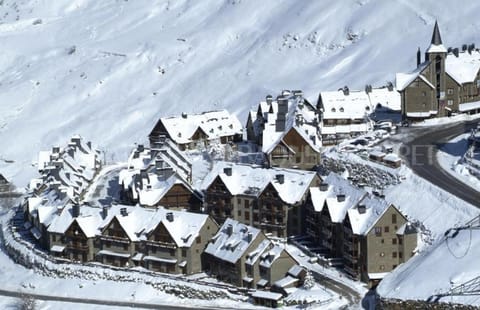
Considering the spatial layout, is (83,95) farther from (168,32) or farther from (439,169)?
(439,169)

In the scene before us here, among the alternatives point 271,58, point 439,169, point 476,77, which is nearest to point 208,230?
point 439,169

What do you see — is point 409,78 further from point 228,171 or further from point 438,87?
point 228,171

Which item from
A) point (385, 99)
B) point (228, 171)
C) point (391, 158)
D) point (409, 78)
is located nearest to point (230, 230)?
point (228, 171)

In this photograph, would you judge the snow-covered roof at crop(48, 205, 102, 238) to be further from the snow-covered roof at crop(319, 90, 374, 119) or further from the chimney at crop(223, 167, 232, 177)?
the snow-covered roof at crop(319, 90, 374, 119)

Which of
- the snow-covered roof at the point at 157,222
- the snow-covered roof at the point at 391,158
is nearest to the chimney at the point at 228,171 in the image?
the snow-covered roof at the point at 157,222

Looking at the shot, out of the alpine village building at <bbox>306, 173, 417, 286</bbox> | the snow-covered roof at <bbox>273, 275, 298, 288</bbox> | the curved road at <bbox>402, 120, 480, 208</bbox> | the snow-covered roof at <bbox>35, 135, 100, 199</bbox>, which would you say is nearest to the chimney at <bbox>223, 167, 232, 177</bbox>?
the alpine village building at <bbox>306, 173, 417, 286</bbox>

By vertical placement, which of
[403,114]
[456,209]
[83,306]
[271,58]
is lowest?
[83,306]
